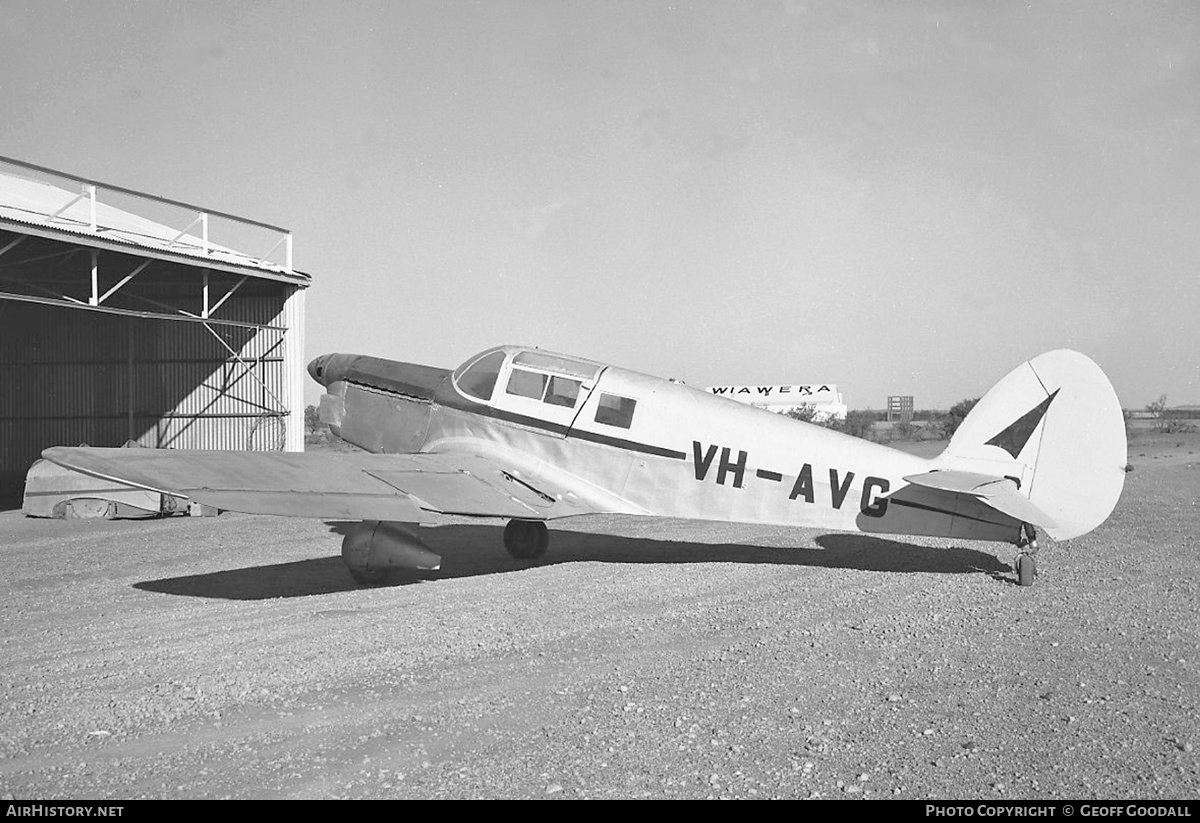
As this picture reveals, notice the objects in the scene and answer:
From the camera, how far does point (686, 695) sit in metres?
5.25

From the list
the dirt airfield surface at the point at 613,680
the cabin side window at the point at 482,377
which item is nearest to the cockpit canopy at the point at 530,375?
the cabin side window at the point at 482,377

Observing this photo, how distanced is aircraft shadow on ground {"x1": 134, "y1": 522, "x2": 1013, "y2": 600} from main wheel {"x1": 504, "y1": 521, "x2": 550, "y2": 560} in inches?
5.3

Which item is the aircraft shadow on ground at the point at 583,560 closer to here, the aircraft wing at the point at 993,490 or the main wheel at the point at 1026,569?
the main wheel at the point at 1026,569

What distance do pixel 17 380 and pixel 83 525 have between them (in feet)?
46.2

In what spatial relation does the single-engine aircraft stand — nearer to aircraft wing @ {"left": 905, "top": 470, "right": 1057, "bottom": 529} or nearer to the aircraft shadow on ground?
aircraft wing @ {"left": 905, "top": 470, "right": 1057, "bottom": 529}

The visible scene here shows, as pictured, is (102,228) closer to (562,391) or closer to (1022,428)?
(562,391)

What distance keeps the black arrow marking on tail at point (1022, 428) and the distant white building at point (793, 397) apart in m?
49.2

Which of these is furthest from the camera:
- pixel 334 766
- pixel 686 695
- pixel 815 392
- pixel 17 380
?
pixel 815 392

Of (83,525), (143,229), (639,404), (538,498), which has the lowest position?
(83,525)

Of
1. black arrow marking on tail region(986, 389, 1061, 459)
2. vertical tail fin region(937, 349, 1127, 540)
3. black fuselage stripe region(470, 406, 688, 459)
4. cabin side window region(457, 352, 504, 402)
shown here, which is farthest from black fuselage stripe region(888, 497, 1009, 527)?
cabin side window region(457, 352, 504, 402)

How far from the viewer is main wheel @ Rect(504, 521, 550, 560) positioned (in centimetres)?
1128

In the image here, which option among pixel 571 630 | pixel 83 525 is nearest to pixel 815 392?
pixel 83 525

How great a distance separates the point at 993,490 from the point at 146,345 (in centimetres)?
2333

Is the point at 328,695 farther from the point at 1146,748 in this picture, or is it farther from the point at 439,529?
the point at 439,529
